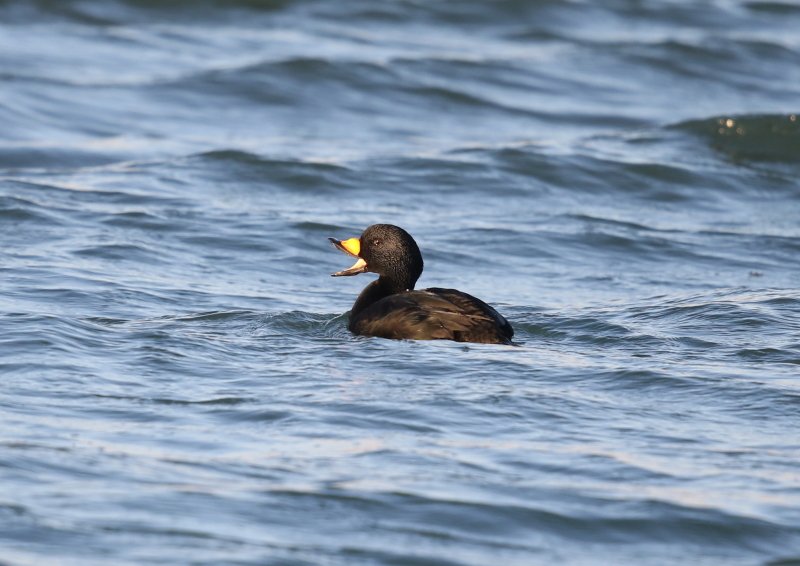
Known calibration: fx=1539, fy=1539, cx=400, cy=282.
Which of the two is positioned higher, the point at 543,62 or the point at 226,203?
the point at 543,62

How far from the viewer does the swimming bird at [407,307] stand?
8.45 metres

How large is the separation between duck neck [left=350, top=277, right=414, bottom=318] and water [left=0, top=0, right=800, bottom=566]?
1.31ft

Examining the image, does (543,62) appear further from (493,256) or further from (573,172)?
(493,256)

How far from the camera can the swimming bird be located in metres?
8.45

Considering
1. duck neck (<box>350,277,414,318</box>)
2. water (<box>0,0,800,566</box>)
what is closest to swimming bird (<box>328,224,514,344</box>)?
duck neck (<box>350,277,414,318</box>)

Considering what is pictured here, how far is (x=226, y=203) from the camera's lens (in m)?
13.5

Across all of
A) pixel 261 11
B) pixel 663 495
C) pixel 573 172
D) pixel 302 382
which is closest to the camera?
pixel 663 495

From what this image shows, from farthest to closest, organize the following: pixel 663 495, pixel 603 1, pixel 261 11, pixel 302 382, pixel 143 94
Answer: pixel 603 1 → pixel 261 11 → pixel 143 94 → pixel 302 382 → pixel 663 495

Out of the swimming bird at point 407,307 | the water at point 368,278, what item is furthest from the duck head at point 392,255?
the water at point 368,278

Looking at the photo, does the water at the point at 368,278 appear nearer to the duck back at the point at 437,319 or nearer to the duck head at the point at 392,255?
the duck back at the point at 437,319

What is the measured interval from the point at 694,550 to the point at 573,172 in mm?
10045

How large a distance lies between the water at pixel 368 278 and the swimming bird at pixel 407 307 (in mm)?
167

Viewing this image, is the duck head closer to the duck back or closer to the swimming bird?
the swimming bird

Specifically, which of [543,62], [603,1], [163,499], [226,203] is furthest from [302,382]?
[603,1]
